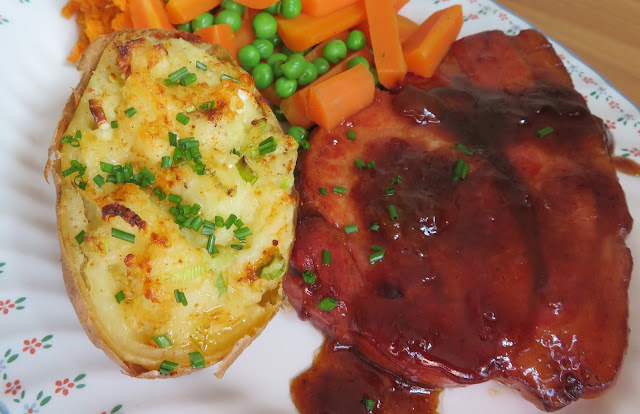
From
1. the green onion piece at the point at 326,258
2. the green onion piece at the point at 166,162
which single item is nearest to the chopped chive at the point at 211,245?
the green onion piece at the point at 166,162

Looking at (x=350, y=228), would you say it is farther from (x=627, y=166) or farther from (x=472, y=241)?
(x=627, y=166)

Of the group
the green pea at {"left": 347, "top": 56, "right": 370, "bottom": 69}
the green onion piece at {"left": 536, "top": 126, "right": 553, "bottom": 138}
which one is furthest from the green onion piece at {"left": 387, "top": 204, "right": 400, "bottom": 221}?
the green pea at {"left": 347, "top": 56, "right": 370, "bottom": 69}

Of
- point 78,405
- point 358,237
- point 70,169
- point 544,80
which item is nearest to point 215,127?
point 70,169

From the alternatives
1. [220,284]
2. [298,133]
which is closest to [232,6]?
[298,133]

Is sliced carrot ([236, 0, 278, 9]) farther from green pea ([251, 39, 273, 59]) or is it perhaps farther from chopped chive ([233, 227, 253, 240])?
chopped chive ([233, 227, 253, 240])

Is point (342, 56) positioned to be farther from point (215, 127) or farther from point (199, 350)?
point (199, 350)
